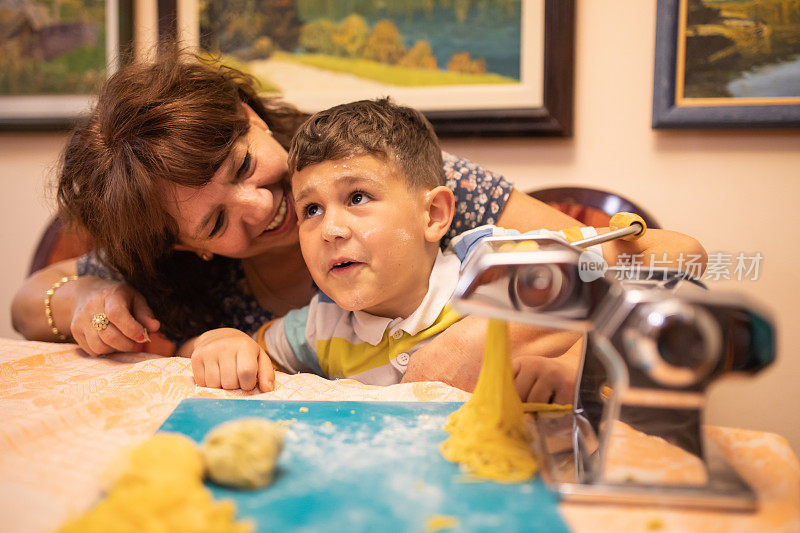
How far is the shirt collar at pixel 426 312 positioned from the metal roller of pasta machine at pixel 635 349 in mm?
313

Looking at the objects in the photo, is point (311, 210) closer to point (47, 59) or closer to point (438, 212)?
Result: point (438, 212)

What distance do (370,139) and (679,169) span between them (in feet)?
2.92

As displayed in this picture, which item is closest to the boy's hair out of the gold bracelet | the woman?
the woman

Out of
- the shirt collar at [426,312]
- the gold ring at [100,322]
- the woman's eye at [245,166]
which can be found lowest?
the gold ring at [100,322]

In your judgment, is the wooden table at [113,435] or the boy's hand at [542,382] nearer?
the wooden table at [113,435]

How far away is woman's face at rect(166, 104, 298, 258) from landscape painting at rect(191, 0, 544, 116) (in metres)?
0.54

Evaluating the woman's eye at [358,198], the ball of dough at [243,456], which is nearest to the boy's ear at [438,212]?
the woman's eye at [358,198]

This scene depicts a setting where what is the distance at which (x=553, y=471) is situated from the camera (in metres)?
0.55

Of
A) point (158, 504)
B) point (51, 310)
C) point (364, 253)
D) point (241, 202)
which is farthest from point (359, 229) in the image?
point (51, 310)

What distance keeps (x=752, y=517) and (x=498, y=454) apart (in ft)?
0.72

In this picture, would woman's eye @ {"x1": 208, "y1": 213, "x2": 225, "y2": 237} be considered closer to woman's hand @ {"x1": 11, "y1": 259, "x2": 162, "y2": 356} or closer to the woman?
the woman

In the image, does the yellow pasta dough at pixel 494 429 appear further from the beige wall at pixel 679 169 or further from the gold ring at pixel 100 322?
the beige wall at pixel 679 169

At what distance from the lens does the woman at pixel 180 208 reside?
97 cm

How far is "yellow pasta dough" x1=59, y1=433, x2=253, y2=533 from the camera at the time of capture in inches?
17.8
